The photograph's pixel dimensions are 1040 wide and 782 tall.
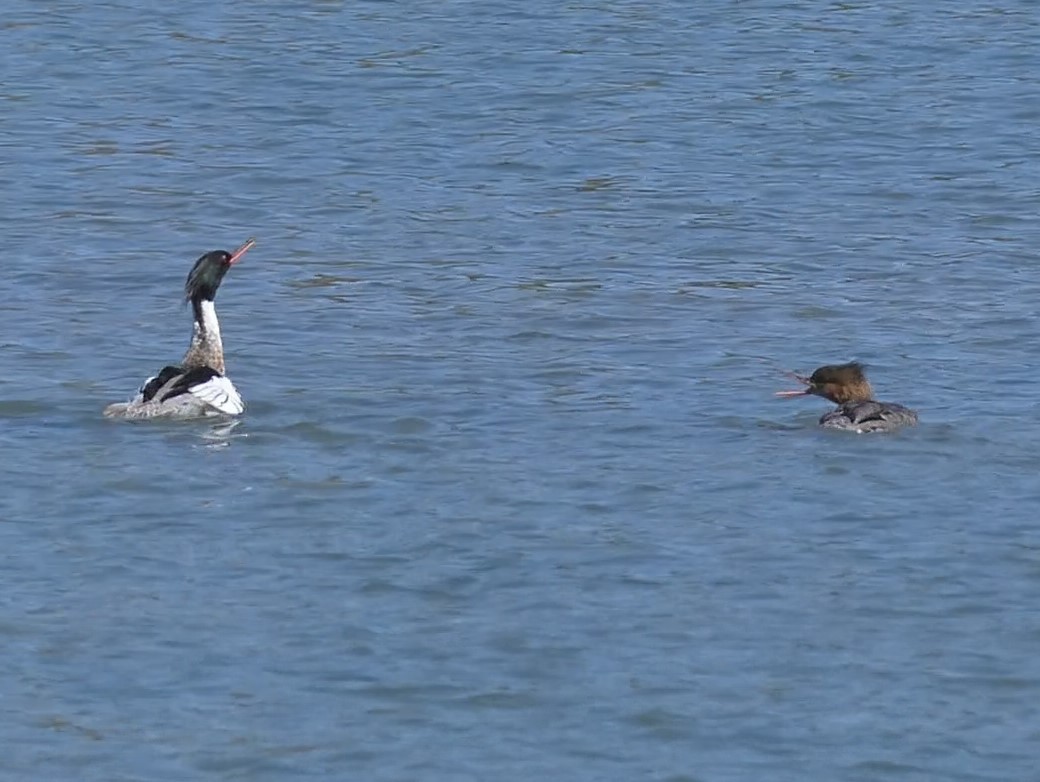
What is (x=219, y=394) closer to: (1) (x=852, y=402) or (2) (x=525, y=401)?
(2) (x=525, y=401)

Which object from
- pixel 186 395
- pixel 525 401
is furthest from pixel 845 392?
pixel 186 395

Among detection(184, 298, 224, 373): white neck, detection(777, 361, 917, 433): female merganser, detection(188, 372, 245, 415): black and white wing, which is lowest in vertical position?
detection(777, 361, 917, 433): female merganser

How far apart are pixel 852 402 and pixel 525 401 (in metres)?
1.93

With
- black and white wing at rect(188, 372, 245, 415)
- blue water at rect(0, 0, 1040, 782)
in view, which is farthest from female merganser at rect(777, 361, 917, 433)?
black and white wing at rect(188, 372, 245, 415)

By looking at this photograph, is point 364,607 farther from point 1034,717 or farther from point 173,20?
point 173,20

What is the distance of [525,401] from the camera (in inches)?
594

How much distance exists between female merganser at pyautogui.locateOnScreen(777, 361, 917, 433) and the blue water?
14cm

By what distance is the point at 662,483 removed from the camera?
1341 centimetres

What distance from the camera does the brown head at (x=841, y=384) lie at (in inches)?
582

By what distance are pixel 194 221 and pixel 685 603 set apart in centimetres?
Result: 930

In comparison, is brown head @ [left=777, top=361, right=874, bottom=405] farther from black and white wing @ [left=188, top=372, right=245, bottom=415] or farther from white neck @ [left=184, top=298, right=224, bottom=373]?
white neck @ [left=184, top=298, right=224, bottom=373]

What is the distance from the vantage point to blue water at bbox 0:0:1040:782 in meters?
10.4

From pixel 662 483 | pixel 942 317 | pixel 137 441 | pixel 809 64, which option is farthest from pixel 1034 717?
pixel 809 64

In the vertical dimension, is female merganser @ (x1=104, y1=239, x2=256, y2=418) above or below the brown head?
above
